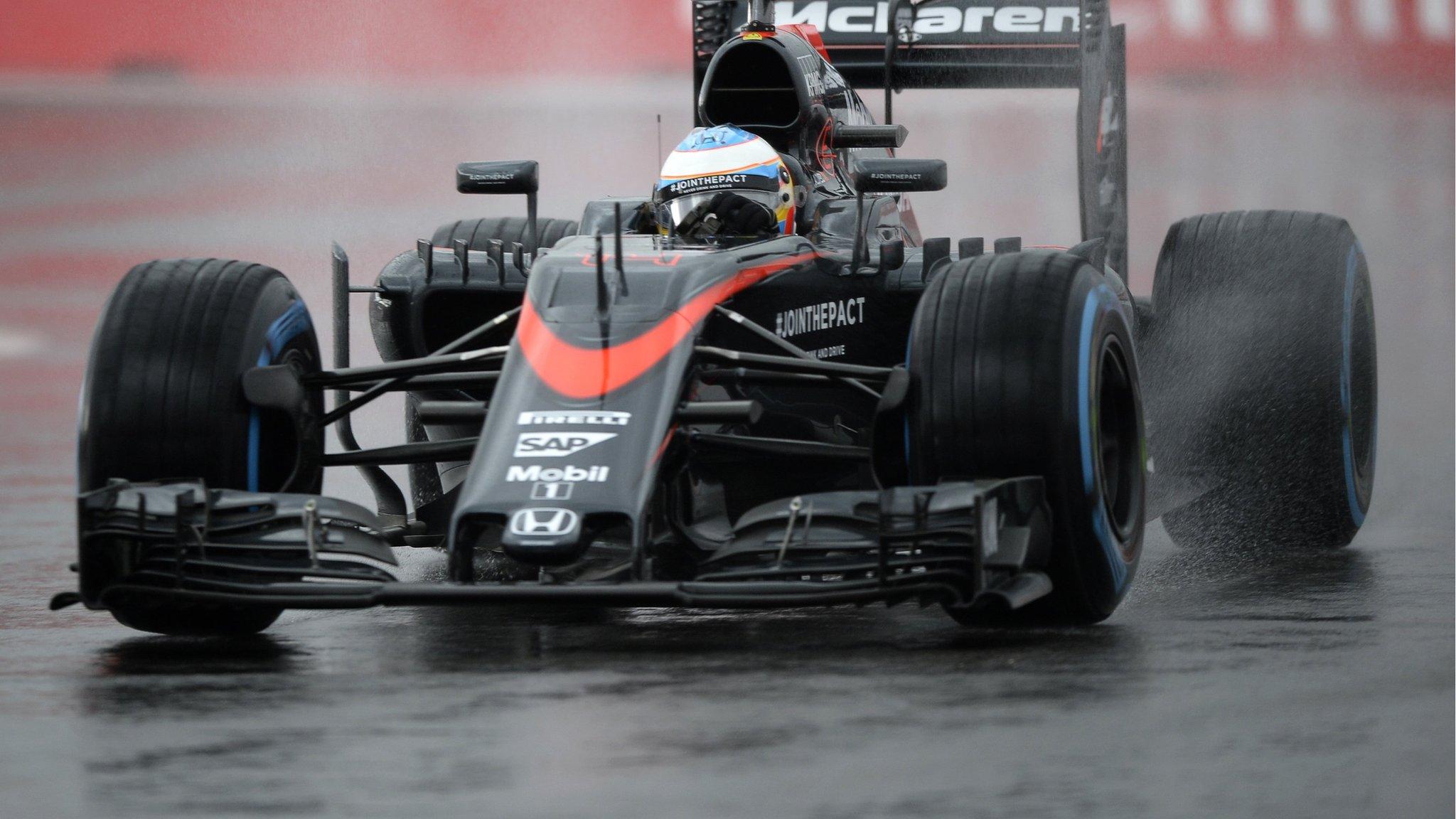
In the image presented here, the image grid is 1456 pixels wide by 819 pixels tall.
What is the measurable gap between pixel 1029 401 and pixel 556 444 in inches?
53.5

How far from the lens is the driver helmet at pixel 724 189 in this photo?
819 cm

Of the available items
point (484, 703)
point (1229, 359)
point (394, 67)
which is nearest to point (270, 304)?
point (484, 703)

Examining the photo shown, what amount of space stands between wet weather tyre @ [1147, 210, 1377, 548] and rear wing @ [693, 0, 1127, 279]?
0.46m

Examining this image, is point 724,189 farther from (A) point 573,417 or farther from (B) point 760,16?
(A) point 573,417

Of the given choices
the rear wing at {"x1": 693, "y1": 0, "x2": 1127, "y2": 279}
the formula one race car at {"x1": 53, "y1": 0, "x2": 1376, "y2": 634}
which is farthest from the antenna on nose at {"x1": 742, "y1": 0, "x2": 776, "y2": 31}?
the rear wing at {"x1": 693, "y1": 0, "x2": 1127, "y2": 279}

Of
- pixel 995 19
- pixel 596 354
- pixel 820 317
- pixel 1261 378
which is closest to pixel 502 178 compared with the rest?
pixel 820 317

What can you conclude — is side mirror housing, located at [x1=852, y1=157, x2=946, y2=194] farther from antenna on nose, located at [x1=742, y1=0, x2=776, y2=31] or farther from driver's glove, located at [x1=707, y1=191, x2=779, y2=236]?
antenna on nose, located at [x1=742, y1=0, x2=776, y2=31]

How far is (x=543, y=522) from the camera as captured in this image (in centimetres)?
615

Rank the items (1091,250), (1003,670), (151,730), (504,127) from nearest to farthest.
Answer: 1. (151,730)
2. (1003,670)
3. (1091,250)
4. (504,127)

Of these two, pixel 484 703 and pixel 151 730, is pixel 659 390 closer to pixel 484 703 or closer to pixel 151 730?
pixel 484 703

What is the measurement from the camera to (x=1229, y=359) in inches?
363

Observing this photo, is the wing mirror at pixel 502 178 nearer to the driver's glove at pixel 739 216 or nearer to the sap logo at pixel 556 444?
the driver's glove at pixel 739 216

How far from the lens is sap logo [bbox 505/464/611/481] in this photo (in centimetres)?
629

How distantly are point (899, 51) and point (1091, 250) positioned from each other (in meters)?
2.64
